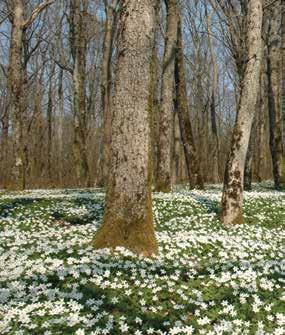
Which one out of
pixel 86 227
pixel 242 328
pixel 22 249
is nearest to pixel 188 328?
pixel 242 328

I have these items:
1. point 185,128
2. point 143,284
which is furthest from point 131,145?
point 185,128

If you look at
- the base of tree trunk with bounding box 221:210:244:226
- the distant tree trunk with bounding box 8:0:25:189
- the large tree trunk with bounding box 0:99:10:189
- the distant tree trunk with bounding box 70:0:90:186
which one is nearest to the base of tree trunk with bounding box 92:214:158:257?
the base of tree trunk with bounding box 221:210:244:226

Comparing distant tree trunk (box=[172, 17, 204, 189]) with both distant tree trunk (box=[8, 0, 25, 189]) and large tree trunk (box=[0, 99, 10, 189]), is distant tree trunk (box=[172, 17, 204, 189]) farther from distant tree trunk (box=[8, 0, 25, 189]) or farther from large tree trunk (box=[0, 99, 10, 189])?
large tree trunk (box=[0, 99, 10, 189])

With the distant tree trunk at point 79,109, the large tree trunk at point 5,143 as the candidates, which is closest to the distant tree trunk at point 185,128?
the distant tree trunk at point 79,109

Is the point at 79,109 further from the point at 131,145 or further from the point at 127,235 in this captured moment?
the point at 127,235

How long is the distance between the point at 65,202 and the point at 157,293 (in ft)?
30.7

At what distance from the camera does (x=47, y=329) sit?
18.1ft

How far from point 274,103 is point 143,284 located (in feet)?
65.5

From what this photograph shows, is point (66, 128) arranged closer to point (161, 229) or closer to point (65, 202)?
point (65, 202)

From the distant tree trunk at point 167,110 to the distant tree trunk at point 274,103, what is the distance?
25.6 ft

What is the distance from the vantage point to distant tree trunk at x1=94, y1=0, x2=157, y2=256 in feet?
28.1

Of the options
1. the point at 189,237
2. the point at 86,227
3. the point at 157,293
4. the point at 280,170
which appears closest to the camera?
the point at 157,293

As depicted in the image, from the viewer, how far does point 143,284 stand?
704cm

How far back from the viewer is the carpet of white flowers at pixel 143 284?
5875 millimetres
